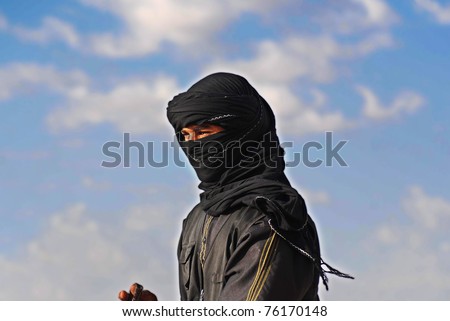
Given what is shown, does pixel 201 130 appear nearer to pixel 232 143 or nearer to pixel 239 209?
pixel 232 143

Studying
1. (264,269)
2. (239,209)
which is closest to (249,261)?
(264,269)

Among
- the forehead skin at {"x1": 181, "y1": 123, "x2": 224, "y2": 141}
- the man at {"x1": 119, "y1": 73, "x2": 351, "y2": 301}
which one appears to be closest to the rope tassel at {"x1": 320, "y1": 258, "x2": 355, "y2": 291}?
the man at {"x1": 119, "y1": 73, "x2": 351, "y2": 301}

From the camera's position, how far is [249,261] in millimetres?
4309

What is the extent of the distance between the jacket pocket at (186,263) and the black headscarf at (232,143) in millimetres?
313

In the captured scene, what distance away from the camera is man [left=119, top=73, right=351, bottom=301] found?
4.33 metres

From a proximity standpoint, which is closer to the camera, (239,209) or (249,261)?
(249,261)

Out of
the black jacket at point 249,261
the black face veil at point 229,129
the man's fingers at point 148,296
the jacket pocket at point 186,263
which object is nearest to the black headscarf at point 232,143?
the black face veil at point 229,129

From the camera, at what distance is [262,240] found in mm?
4348

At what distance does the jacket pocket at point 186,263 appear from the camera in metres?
5.00

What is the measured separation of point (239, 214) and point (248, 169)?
1.18 ft

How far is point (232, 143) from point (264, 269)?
947 mm
